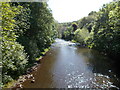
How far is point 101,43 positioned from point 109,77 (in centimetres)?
1218

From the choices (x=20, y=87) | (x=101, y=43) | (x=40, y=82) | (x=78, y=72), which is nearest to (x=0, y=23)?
(x=20, y=87)

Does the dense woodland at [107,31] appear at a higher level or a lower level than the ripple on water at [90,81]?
higher

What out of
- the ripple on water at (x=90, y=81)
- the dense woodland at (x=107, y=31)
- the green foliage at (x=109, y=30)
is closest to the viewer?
the ripple on water at (x=90, y=81)

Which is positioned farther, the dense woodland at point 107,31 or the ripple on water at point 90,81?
the dense woodland at point 107,31

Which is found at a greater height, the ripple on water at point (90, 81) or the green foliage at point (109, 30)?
the green foliage at point (109, 30)

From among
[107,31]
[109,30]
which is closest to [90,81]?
[109,30]

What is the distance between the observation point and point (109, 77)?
1217 cm

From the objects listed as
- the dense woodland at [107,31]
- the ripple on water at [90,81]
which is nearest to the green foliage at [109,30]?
the dense woodland at [107,31]

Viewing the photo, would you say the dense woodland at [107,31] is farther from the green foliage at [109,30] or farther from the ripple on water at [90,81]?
the ripple on water at [90,81]

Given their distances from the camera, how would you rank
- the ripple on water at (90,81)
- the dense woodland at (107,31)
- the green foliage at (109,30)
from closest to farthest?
1. the ripple on water at (90,81)
2. the green foliage at (109,30)
3. the dense woodland at (107,31)

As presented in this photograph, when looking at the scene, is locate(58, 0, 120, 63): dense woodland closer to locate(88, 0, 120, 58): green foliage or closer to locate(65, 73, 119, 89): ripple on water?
locate(88, 0, 120, 58): green foliage

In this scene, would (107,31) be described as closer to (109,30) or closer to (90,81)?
(109,30)

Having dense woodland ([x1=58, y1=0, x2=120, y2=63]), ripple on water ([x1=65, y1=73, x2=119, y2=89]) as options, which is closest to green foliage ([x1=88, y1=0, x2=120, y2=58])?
dense woodland ([x1=58, y1=0, x2=120, y2=63])

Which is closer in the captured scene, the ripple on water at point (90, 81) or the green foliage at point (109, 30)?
the ripple on water at point (90, 81)
